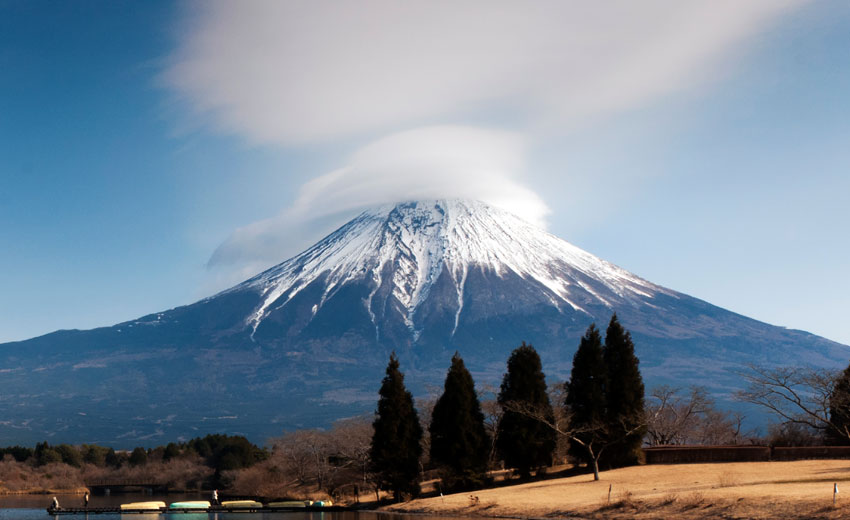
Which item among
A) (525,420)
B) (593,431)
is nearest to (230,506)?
(525,420)

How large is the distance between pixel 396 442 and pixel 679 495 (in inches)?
885

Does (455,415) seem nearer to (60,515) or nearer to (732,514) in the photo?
(732,514)

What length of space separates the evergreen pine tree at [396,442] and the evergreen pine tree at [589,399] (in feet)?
35.2

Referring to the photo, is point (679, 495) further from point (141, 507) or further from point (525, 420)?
point (141, 507)

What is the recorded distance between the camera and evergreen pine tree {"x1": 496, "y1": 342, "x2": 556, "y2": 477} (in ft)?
204

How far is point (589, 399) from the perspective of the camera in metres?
62.1

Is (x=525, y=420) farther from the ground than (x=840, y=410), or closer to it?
farther from the ground

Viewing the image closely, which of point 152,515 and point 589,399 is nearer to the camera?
point 589,399

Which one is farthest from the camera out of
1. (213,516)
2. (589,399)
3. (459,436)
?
(213,516)

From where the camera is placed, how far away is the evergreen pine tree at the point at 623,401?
199ft

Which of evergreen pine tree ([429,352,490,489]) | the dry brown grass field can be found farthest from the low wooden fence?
evergreen pine tree ([429,352,490,489])

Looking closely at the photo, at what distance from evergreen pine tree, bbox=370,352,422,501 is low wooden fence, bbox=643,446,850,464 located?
16013 mm

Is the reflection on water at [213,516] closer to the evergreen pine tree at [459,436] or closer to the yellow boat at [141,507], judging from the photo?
the yellow boat at [141,507]

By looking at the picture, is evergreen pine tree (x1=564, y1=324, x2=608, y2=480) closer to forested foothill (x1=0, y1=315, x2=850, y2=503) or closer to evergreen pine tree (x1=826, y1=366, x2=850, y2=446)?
forested foothill (x1=0, y1=315, x2=850, y2=503)
